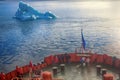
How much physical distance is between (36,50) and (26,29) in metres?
39.7

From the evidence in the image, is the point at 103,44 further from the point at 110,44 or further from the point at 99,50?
the point at 99,50

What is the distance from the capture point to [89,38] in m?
81.4

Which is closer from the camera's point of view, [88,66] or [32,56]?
[88,66]

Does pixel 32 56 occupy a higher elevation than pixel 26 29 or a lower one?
lower

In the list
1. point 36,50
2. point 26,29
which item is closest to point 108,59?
point 36,50

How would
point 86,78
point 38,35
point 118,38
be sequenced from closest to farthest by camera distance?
point 86,78
point 118,38
point 38,35

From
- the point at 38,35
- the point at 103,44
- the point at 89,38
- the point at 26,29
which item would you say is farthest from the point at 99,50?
the point at 26,29

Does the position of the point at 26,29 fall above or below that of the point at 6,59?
above

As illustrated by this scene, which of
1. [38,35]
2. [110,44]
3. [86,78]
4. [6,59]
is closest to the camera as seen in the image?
[86,78]

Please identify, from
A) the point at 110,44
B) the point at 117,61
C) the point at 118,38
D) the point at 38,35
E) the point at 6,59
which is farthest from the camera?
the point at 38,35

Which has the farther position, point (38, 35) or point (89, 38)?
point (38, 35)

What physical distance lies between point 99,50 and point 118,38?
18245mm

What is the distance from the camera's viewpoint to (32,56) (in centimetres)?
6047

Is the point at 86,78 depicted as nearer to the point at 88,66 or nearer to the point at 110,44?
the point at 88,66
